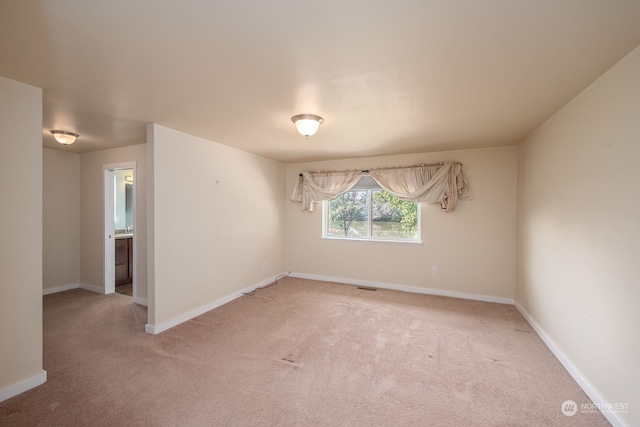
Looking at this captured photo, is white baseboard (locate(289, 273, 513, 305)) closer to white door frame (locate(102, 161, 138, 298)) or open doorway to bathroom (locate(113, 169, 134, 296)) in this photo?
open doorway to bathroom (locate(113, 169, 134, 296))

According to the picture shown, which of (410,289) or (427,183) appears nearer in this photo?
(427,183)

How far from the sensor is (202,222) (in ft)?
11.7

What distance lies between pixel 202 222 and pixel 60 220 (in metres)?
→ 2.81

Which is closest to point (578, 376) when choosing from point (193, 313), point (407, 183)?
point (407, 183)

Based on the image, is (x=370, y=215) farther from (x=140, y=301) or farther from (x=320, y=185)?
(x=140, y=301)

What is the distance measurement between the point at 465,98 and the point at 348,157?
2643 millimetres

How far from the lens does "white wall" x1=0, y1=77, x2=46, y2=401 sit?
6.38ft

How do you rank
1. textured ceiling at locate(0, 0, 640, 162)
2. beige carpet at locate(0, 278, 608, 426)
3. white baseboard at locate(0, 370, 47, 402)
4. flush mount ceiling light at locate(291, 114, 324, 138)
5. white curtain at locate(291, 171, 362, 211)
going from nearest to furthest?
1. textured ceiling at locate(0, 0, 640, 162)
2. beige carpet at locate(0, 278, 608, 426)
3. white baseboard at locate(0, 370, 47, 402)
4. flush mount ceiling light at locate(291, 114, 324, 138)
5. white curtain at locate(291, 171, 362, 211)

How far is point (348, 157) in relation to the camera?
15.7 feet

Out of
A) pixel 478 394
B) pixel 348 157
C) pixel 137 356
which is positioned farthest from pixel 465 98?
pixel 137 356

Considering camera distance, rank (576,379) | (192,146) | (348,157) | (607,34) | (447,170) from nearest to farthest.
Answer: (607,34) → (576,379) → (192,146) → (447,170) → (348,157)

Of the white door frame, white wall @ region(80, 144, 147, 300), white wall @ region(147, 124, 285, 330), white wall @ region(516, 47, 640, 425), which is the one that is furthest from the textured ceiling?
the white door frame

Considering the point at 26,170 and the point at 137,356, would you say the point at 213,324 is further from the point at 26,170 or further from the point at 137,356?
the point at 26,170

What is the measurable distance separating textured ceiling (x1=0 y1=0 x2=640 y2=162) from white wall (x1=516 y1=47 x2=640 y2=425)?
0.25m
